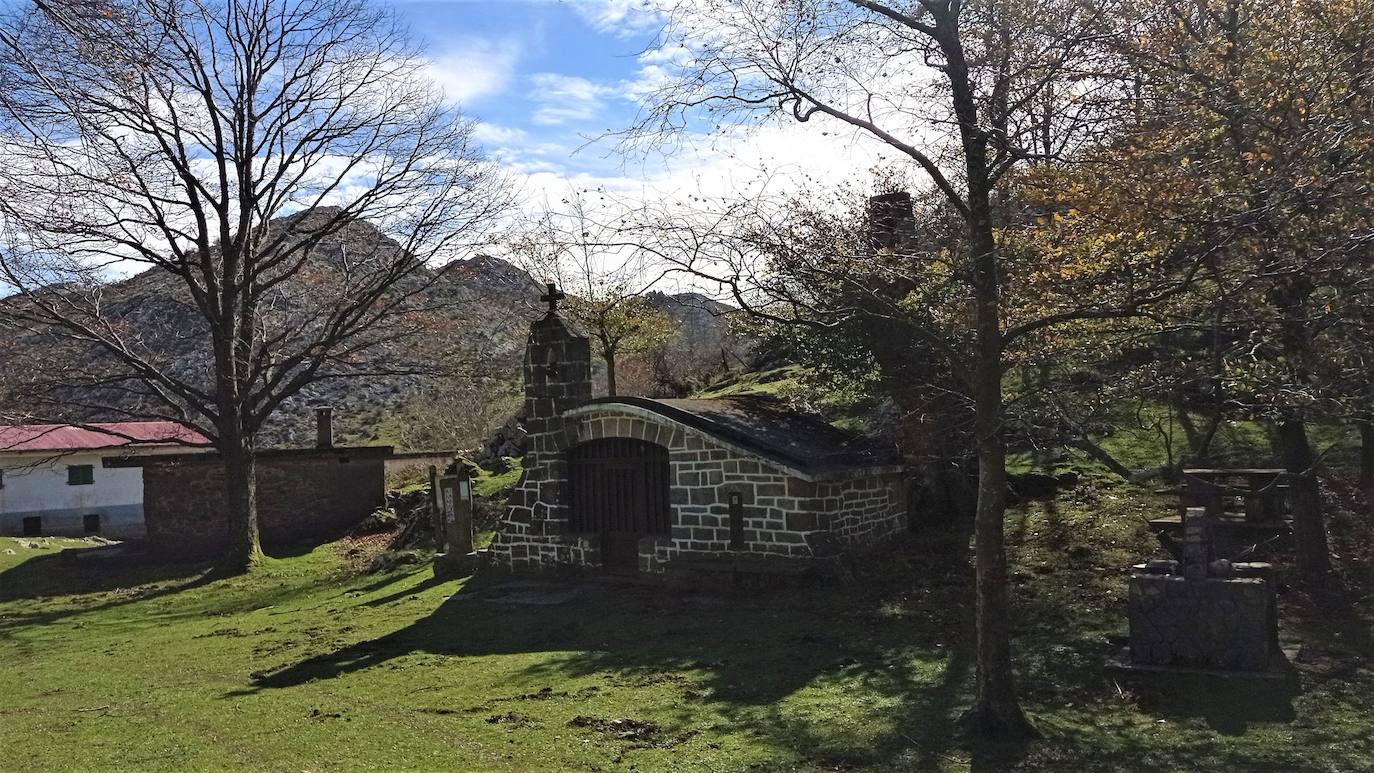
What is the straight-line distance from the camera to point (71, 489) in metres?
32.8

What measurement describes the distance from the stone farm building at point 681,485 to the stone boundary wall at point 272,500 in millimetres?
10460

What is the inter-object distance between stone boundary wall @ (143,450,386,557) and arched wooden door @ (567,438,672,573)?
1169 centimetres

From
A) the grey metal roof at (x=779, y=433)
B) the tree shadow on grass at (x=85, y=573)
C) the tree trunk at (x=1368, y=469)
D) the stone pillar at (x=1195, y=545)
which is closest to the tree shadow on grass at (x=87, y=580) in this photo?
the tree shadow on grass at (x=85, y=573)

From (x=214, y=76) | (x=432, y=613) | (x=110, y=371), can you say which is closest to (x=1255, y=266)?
(x=432, y=613)

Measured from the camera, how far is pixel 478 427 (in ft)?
124

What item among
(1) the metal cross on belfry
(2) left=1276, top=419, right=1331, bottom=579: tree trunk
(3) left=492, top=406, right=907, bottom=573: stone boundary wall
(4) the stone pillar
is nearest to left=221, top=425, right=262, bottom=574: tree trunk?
(3) left=492, top=406, right=907, bottom=573: stone boundary wall

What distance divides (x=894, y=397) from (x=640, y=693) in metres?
8.40

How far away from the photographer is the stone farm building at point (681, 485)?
44.5 ft

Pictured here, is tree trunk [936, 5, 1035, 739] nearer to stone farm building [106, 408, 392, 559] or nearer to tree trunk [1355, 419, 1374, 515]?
tree trunk [1355, 419, 1374, 515]

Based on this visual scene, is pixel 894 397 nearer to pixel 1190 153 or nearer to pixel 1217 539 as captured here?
pixel 1217 539

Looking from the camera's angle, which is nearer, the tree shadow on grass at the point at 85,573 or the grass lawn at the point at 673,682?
the grass lawn at the point at 673,682

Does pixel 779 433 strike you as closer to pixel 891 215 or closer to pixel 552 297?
pixel 891 215

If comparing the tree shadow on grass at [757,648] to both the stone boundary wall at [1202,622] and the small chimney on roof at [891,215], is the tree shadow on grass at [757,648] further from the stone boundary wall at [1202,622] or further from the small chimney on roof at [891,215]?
the small chimney on roof at [891,215]

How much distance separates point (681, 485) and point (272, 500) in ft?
47.8
